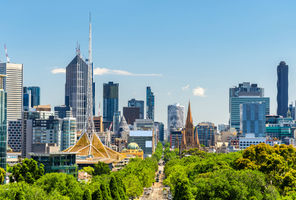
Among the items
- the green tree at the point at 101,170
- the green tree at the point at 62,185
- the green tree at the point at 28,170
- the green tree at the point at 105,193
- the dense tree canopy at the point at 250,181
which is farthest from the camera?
the green tree at the point at 101,170

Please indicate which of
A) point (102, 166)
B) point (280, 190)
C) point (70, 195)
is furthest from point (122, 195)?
point (102, 166)

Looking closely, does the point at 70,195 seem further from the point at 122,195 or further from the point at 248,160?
the point at 248,160

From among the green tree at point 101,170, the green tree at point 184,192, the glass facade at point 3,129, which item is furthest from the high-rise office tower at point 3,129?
the green tree at point 184,192

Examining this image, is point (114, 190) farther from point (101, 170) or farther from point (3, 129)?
point (101, 170)

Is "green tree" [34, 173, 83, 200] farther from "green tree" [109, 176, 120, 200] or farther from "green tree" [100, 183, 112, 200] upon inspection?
"green tree" [100, 183, 112, 200]

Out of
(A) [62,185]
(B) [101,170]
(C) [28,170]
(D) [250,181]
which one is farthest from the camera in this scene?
(B) [101,170]

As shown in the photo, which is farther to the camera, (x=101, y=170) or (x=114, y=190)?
(x=101, y=170)

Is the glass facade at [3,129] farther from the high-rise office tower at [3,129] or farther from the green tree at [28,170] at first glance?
the green tree at [28,170]

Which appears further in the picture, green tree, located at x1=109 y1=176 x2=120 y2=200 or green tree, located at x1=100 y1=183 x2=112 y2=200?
green tree, located at x1=109 y1=176 x2=120 y2=200

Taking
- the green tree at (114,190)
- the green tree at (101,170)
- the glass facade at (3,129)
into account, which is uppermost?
the glass facade at (3,129)

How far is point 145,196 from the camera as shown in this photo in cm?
15975

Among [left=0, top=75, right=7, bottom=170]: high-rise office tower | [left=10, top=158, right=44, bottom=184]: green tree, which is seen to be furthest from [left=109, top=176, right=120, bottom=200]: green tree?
[left=0, top=75, right=7, bottom=170]: high-rise office tower

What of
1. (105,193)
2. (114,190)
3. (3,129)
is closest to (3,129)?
(3,129)

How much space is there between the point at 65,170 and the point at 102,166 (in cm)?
5561
